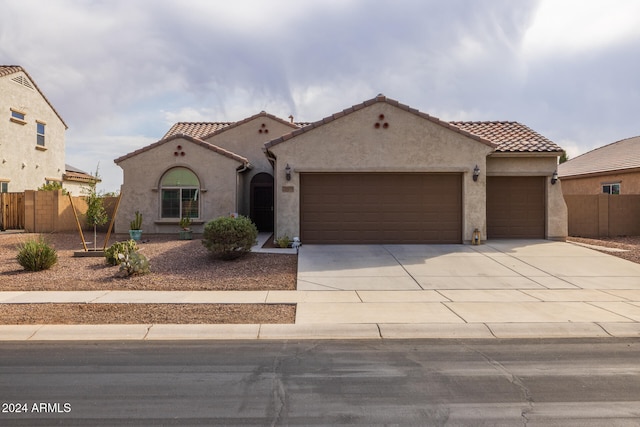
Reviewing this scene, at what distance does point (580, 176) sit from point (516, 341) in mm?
23737

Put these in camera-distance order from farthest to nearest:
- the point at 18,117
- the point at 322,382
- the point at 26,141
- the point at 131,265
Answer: the point at 26,141, the point at 18,117, the point at 131,265, the point at 322,382

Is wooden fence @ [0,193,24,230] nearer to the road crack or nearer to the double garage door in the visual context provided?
the double garage door

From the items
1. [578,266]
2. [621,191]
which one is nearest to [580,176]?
[621,191]

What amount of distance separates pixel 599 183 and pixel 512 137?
1122cm

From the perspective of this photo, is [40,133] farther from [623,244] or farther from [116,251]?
[623,244]

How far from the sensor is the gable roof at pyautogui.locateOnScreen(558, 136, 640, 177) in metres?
23.8

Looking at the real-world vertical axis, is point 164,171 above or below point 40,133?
below

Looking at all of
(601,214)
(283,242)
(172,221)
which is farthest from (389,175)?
(601,214)

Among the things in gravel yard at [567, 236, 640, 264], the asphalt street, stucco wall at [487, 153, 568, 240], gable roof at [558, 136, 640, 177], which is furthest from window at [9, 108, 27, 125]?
gable roof at [558, 136, 640, 177]

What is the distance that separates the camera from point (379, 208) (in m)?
15.4

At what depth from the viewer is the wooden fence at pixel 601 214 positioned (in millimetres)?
19188

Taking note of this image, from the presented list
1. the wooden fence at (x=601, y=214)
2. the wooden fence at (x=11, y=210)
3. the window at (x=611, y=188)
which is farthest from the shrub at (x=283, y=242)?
the window at (x=611, y=188)

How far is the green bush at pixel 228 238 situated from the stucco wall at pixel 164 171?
16.7ft

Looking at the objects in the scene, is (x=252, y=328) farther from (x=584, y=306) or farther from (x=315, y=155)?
(x=315, y=155)
